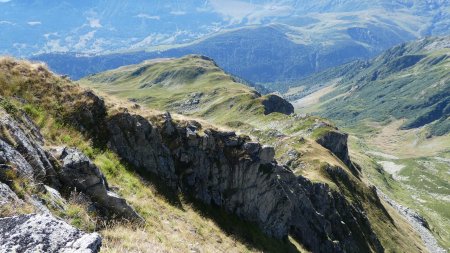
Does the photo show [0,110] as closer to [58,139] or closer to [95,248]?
[58,139]

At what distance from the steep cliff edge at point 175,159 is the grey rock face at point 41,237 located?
640 centimetres

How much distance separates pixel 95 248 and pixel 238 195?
1566 inches

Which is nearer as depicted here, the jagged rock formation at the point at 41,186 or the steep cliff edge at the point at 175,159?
the jagged rock formation at the point at 41,186

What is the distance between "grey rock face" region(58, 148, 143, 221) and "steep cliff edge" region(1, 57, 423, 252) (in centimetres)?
5

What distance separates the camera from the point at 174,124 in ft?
149

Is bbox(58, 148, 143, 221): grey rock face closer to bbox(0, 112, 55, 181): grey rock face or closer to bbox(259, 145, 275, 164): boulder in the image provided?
bbox(0, 112, 55, 181): grey rock face

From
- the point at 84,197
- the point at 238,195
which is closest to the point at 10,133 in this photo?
the point at 84,197

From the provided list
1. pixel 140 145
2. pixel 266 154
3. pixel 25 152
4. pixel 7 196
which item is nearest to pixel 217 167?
pixel 266 154

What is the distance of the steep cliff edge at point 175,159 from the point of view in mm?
24547

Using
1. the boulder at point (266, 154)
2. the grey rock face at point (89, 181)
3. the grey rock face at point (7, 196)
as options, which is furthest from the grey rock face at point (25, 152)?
the boulder at point (266, 154)

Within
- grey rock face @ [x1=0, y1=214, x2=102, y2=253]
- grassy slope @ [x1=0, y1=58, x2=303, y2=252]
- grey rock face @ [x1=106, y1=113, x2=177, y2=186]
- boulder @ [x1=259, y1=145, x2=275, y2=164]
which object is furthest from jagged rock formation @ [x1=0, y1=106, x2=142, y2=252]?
boulder @ [x1=259, y1=145, x2=275, y2=164]

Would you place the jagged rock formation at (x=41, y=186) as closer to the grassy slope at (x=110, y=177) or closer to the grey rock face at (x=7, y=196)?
the grey rock face at (x=7, y=196)

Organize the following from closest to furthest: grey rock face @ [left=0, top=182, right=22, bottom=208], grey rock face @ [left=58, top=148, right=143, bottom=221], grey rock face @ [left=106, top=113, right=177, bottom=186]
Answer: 1. grey rock face @ [left=0, top=182, right=22, bottom=208]
2. grey rock face @ [left=58, top=148, right=143, bottom=221]
3. grey rock face @ [left=106, top=113, right=177, bottom=186]

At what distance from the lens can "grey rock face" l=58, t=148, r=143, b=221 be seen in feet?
76.9
